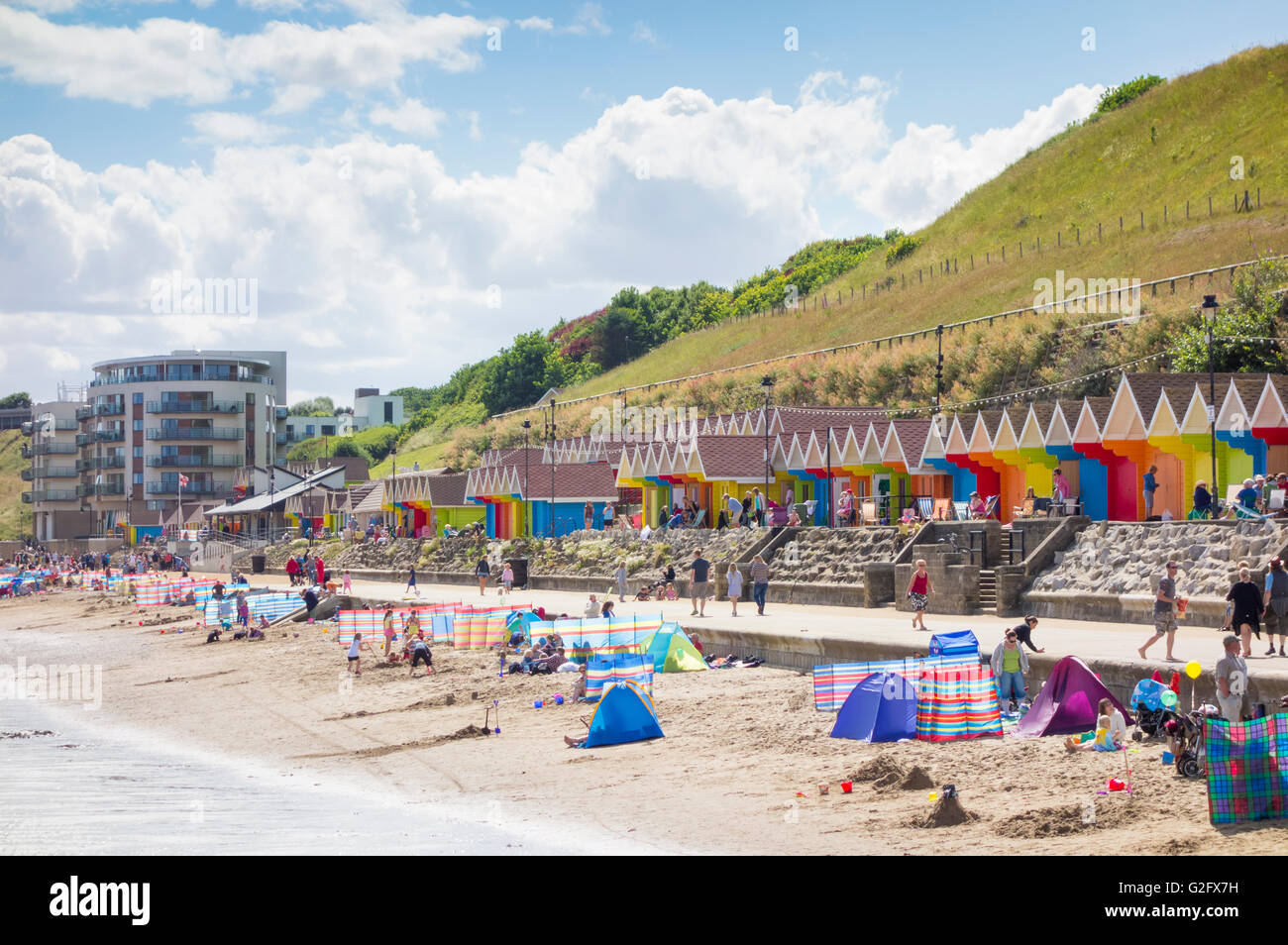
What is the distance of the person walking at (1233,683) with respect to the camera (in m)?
12.0

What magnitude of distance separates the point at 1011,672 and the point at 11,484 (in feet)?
512

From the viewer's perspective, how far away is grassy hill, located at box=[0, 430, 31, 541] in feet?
446

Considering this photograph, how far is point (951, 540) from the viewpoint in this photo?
101 ft

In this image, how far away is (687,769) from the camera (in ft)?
50.7

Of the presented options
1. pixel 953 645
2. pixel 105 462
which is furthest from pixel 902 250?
pixel 953 645

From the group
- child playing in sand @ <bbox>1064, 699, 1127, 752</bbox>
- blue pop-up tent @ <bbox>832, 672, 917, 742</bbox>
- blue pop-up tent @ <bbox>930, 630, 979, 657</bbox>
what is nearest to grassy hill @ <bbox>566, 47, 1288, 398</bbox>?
blue pop-up tent @ <bbox>930, 630, 979, 657</bbox>

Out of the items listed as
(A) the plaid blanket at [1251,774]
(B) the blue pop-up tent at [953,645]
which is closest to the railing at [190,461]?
(B) the blue pop-up tent at [953,645]

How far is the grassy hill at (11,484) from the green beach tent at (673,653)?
424 ft

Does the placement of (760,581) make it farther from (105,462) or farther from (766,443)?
(105,462)

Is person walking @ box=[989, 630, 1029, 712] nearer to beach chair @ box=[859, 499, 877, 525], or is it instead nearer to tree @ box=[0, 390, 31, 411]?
beach chair @ box=[859, 499, 877, 525]

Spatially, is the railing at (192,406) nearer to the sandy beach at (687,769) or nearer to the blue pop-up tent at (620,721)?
the sandy beach at (687,769)
